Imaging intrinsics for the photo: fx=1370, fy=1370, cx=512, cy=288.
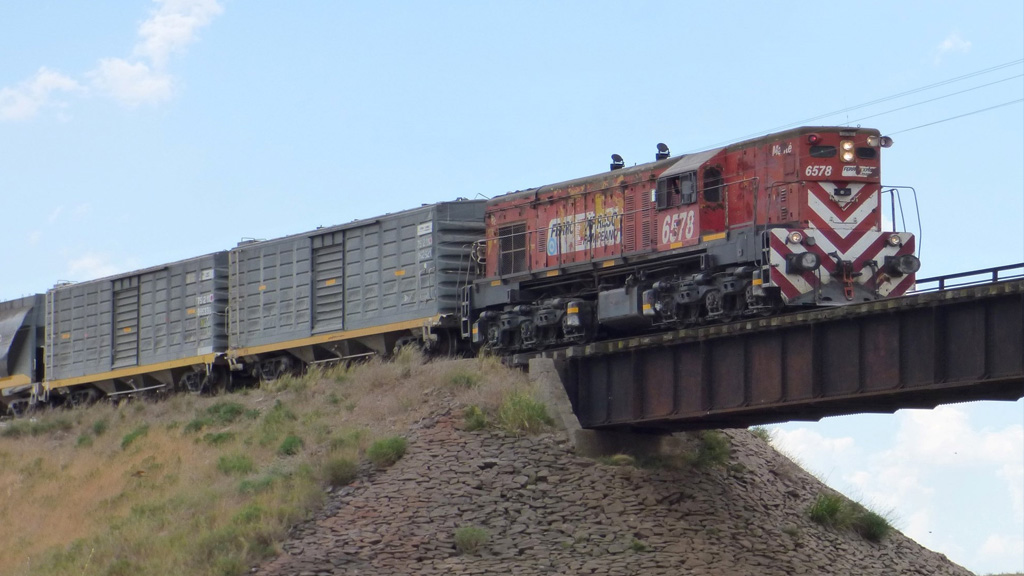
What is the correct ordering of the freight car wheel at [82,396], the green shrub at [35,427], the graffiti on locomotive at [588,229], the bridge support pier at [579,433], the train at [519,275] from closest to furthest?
the train at [519,275] → the bridge support pier at [579,433] → the graffiti on locomotive at [588,229] → the green shrub at [35,427] → the freight car wheel at [82,396]

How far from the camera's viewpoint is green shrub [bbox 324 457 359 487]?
25.1 m

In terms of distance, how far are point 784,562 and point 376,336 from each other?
13.3 metres

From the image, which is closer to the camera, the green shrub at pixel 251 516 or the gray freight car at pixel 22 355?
the green shrub at pixel 251 516

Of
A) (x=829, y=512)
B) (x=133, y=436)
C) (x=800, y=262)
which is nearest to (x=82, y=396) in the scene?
(x=133, y=436)

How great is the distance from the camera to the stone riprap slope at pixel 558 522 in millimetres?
22328

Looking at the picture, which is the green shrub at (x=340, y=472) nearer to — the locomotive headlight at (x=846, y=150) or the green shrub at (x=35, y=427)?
the locomotive headlight at (x=846, y=150)

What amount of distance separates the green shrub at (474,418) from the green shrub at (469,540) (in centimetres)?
377

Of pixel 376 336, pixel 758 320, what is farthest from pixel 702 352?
pixel 376 336

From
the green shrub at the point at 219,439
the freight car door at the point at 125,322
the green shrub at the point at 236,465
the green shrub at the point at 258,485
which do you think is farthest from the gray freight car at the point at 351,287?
the green shrub at the point at 258,485

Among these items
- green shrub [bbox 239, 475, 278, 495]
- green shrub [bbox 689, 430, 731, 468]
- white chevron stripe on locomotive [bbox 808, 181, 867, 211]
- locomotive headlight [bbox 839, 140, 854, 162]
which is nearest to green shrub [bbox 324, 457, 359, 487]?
green shrub [bbox 239, 475, 278, 495]

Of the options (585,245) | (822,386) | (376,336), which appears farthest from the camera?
(376,336)

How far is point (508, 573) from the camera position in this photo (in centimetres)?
2197

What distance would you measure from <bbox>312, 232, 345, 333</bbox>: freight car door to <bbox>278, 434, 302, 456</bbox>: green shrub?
663 cm

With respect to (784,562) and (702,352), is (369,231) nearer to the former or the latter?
(702,352)
